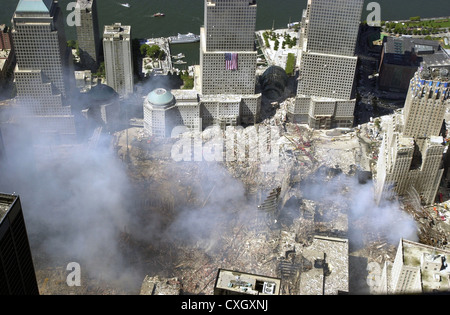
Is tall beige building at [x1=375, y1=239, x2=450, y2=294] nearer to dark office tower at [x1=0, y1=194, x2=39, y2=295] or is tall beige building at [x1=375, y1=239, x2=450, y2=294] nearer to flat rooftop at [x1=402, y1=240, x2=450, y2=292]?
flat rooftop at [x1=402, y1=240, x2=450, y2=292]

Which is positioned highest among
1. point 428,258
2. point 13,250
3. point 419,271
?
point 13,250

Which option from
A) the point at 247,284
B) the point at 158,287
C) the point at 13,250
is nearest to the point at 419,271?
the point at 247,284

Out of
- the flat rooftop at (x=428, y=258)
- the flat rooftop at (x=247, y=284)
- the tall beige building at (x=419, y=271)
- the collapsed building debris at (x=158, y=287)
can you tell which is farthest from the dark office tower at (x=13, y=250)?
the flat rooftop at (x=428, y=258)

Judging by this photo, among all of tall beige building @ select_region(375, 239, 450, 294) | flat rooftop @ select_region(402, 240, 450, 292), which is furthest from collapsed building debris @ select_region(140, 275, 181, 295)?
flat rooftop @ select_region(402, 240, 450, 292)

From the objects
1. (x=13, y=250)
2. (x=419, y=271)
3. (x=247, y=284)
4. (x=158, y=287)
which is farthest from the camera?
(x=158, y=287)

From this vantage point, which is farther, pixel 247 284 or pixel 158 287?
pixel 158 287

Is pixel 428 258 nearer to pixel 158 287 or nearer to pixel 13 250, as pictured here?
pixel 158 287

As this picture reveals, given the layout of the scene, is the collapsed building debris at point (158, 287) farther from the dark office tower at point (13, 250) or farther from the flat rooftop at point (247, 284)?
the flat rooftop at point (247, 284)
